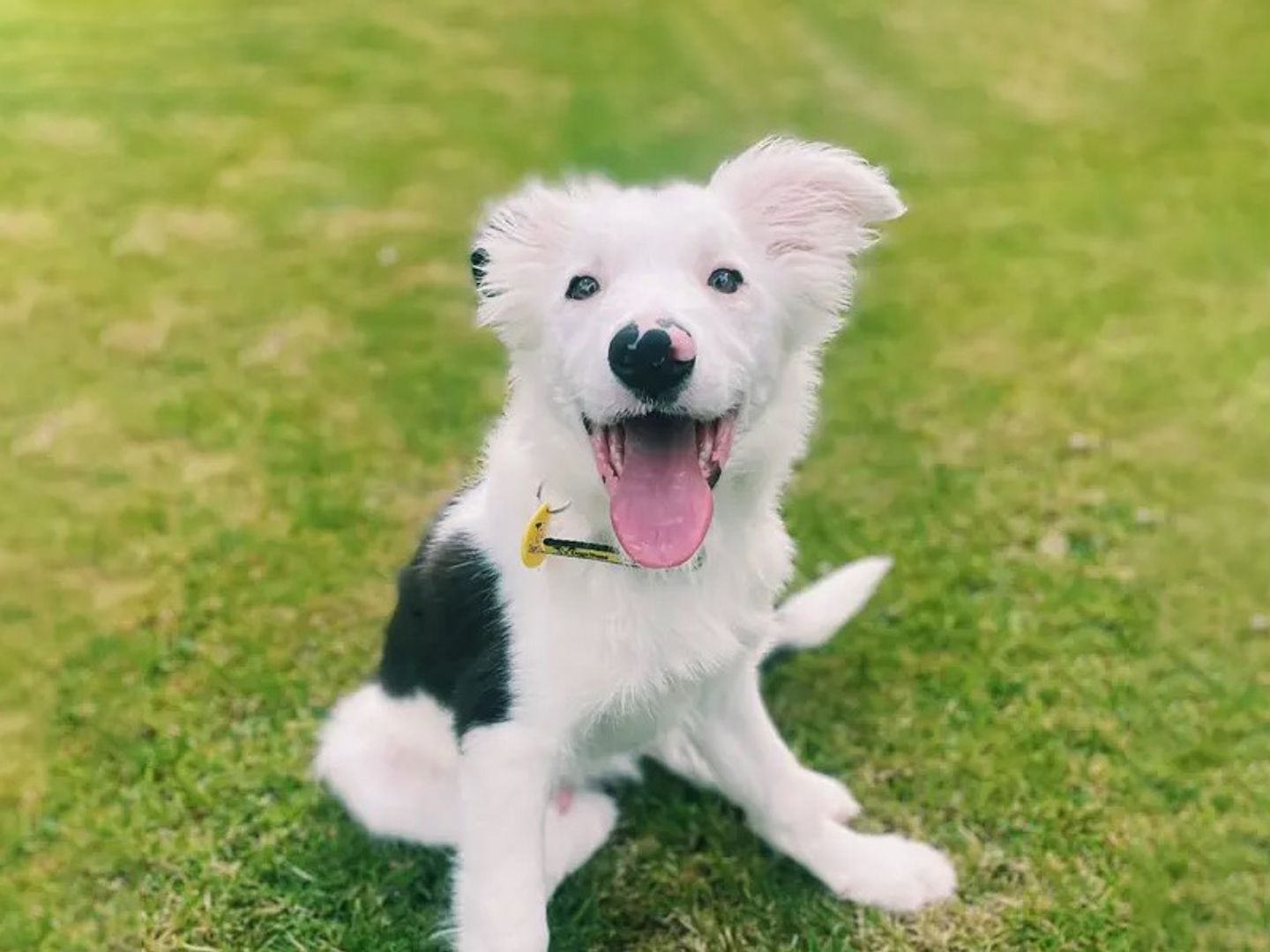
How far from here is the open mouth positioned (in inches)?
95.3

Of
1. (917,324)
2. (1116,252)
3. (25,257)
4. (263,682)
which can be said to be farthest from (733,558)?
(25,257)

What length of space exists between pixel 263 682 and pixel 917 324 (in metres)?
2.89

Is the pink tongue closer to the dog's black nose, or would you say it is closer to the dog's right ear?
the dog's black nose

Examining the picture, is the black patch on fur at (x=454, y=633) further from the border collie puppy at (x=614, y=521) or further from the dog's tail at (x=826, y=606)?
the dog's tail at (x=826, y=606)

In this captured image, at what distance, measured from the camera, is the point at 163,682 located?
3793 mm

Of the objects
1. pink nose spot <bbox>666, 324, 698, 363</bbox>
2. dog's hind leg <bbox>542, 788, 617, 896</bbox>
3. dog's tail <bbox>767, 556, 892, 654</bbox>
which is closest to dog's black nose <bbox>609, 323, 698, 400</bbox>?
pink nose spot <bbox>666, 324, 698, 363</bbox>

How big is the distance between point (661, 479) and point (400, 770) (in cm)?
120

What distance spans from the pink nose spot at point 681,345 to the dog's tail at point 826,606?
57.2 inches

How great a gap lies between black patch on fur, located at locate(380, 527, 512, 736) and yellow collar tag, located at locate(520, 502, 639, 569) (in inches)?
7.2

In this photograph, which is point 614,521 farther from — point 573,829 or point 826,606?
point 826,606

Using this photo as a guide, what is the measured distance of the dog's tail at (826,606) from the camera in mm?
3639

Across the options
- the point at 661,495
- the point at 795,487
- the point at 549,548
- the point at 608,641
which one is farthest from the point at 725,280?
the point at 795,487

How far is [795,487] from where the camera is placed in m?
4.48

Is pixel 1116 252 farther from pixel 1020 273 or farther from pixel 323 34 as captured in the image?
pixel 323 34
